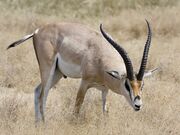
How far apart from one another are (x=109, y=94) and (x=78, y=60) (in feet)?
5.57

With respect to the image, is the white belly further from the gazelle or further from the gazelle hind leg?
the gazelle hind leg

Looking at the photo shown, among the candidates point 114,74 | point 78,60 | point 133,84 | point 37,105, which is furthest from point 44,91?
point 133,84

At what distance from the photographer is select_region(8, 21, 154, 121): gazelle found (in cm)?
932

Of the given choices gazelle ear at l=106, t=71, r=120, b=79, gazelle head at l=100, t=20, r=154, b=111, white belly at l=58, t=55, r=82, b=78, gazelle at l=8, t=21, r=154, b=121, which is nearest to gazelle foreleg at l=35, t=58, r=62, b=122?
gazelle at l=8, t=21, r=154, b=121

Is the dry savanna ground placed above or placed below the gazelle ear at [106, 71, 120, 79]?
below

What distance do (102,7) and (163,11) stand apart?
175 inches

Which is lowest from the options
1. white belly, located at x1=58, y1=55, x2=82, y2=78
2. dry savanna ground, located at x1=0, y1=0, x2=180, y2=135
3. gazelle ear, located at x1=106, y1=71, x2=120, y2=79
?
dry savanna ground, located at x1=0, y1=0, x2=180, y2=135

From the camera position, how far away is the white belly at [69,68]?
9781mm

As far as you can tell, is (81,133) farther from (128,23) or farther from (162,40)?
(128,23)

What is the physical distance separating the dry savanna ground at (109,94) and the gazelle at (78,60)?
1.52ft

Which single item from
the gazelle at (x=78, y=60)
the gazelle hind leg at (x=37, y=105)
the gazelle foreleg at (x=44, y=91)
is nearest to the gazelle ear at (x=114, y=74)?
the gazelle at (x=78, y=60)

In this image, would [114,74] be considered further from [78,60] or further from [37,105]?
[37,105]

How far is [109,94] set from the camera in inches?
441

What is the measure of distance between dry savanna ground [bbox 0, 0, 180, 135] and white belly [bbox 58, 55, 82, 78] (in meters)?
0.65
